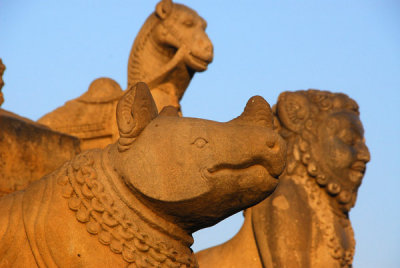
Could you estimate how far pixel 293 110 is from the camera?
7332 mm

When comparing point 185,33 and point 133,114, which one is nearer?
point 133,114

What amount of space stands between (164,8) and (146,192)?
3.55 metres

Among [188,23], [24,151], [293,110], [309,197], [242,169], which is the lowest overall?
[242,169]

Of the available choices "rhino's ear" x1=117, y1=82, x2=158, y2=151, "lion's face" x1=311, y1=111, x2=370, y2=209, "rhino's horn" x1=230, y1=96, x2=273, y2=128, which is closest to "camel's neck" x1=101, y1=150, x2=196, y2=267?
Result: "rhino's ear" x1=117, y1=82, x2=158, y2=151

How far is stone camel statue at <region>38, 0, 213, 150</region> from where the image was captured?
711 cm

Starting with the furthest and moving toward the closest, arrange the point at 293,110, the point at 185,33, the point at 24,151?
the point at 185,33 → the point at 293,110 → the point at 24,151

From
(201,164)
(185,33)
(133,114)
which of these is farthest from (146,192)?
(185,33)

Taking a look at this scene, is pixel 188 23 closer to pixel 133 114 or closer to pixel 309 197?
pixel 309 197

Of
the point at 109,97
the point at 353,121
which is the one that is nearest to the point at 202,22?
the point at 109,97

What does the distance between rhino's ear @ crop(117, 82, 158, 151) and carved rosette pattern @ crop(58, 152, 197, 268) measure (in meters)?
0.26

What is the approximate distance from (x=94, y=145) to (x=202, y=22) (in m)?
1.50

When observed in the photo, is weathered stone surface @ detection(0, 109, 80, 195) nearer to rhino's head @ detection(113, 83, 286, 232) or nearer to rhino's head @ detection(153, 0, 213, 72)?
rhino's head @ detection(113, 83, 286, 232)

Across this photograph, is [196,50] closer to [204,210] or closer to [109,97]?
[109,97]

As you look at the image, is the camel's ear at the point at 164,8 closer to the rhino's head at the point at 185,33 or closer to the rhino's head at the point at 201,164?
the rhino's head at the point at 185,33
